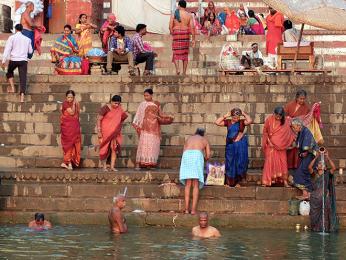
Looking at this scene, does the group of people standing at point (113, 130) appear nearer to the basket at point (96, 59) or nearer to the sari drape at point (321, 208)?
the sari drape at point (321, 208)

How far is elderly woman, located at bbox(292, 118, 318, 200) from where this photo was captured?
1675 centimetres

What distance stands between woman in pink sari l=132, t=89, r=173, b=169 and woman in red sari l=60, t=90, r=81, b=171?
0.83 metres

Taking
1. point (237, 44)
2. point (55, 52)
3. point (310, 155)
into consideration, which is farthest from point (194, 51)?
point (310, 155)

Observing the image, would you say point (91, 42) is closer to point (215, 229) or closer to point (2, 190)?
point (2, 190)

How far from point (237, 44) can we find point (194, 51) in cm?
A: 85

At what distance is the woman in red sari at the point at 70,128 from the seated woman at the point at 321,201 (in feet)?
11.9

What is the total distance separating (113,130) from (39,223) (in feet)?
7.78

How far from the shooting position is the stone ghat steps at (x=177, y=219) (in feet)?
53.6

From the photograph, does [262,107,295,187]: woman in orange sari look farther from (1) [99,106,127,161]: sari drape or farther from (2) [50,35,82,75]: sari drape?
(2) [50,35,82,75]: sari drape

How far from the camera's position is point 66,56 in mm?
21375

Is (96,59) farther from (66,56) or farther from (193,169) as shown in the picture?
(193,169)

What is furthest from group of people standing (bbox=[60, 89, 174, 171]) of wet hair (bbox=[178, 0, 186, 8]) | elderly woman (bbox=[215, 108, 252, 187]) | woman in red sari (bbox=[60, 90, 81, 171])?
wet hair (bbox=[178, 0, 186, 8])

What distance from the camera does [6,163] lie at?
61.3ft

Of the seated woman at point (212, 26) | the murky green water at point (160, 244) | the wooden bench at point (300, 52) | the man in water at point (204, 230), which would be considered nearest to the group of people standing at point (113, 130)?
the murky green water at point (160, 244)
